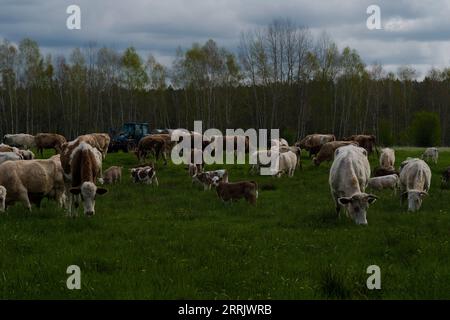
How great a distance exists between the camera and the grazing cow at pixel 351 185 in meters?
14.6

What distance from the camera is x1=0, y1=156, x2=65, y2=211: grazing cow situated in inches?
656

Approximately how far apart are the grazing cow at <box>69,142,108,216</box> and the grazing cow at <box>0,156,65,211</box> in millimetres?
1106

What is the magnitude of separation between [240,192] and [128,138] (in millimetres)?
37430

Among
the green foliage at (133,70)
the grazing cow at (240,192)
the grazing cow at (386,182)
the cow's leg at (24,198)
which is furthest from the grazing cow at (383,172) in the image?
the green foliage at (133,70)

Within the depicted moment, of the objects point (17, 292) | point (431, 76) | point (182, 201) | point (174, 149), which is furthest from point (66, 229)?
point (431, 76)

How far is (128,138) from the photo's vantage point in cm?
5491

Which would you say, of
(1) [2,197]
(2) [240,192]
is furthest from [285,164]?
(1) [2,197]

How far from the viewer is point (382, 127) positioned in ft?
227

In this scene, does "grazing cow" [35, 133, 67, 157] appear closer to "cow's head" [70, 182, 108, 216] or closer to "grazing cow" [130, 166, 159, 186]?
"grazing cow" [130, 166, 159, 186]

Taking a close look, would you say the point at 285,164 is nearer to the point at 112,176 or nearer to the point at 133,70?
the point at 112,176

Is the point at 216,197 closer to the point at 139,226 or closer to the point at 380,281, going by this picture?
the point at 139,226

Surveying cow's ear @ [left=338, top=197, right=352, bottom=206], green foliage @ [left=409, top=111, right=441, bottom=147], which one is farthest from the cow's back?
green foliage @ [left=409, top=111, right=441, bottom=147]

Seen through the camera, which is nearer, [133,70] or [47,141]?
[47,141]
